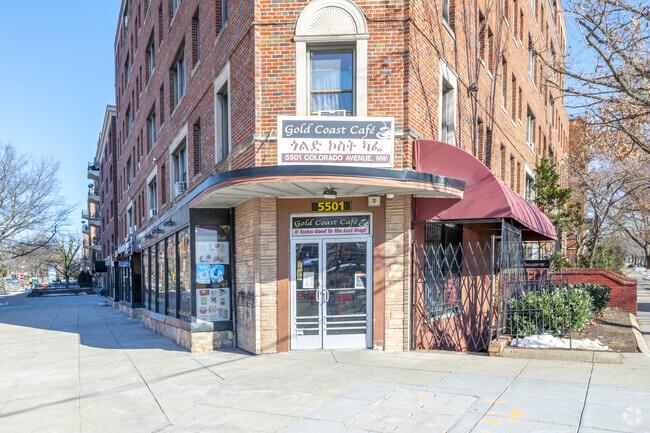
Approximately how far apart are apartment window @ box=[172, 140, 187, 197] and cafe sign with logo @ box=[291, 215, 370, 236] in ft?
21.0

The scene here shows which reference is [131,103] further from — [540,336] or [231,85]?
[540,336]

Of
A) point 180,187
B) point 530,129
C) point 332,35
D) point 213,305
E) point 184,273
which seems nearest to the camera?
point 332,35

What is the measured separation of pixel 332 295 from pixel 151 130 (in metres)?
15.1

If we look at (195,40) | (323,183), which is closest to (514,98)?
(195,40)

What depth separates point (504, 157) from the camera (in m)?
18.2

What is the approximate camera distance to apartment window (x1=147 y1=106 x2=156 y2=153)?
838 inches

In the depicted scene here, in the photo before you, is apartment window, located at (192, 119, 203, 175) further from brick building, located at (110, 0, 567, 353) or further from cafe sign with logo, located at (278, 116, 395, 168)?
cafe sign with logo, located at (278, 116, 395, 168)

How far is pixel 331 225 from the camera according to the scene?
33.2ft

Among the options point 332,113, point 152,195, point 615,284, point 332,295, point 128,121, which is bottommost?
point 615,284

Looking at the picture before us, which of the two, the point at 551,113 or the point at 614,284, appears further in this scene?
the point at 551,113

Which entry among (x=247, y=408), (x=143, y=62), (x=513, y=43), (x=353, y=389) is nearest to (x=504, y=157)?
(x=513, y=43)

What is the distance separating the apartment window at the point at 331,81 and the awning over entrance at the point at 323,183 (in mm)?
1705

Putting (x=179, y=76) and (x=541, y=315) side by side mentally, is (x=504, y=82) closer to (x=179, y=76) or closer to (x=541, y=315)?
(x=541, y=315)

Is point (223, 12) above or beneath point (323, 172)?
above
